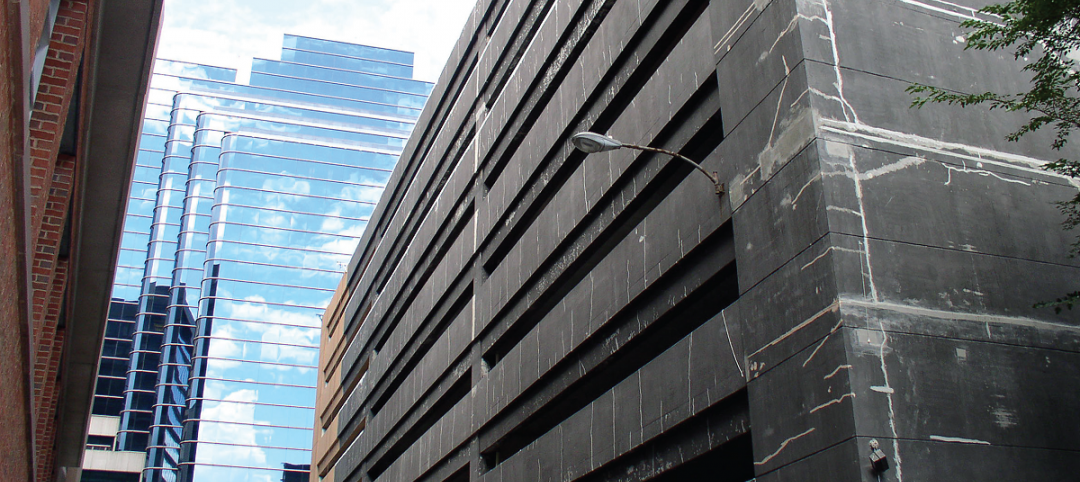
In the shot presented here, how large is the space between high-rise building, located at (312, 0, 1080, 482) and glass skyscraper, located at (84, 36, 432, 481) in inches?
2398

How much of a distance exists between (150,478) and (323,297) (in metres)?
22.4

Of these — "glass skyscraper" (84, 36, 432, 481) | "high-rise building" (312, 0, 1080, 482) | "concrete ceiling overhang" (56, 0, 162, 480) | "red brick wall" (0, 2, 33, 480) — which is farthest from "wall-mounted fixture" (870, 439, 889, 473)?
"glass skyscraper" (84, 36, 432, 481)

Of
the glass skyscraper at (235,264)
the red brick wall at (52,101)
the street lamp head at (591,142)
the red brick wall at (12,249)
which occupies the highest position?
the glass skyscraper at (235,264)

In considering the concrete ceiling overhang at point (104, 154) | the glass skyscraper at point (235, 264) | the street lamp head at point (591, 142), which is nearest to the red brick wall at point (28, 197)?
the concrete ceiling overhang at point (104, 154)

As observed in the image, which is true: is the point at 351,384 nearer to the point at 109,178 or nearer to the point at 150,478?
the point at 109,178

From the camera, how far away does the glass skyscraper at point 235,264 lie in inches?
3081

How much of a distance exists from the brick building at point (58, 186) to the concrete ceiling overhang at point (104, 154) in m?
0.02

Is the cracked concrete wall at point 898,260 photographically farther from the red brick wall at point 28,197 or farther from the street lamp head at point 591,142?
the red brick wall at point 28,197

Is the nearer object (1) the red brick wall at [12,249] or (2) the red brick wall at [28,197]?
(1) the red brick wall at [12,249]

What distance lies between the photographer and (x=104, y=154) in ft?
53.2

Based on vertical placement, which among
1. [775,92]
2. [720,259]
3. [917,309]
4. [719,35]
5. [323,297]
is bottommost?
[917,309]

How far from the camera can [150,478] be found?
7669 centimetres

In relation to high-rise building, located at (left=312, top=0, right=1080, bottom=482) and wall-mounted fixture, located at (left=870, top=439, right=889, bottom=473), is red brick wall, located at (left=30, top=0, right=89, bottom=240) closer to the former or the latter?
high-rise building, located at (left=312, top=0, right=1080, bottom=482)

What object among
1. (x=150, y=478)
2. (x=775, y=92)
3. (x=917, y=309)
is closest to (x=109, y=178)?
(x=775, y=92)
